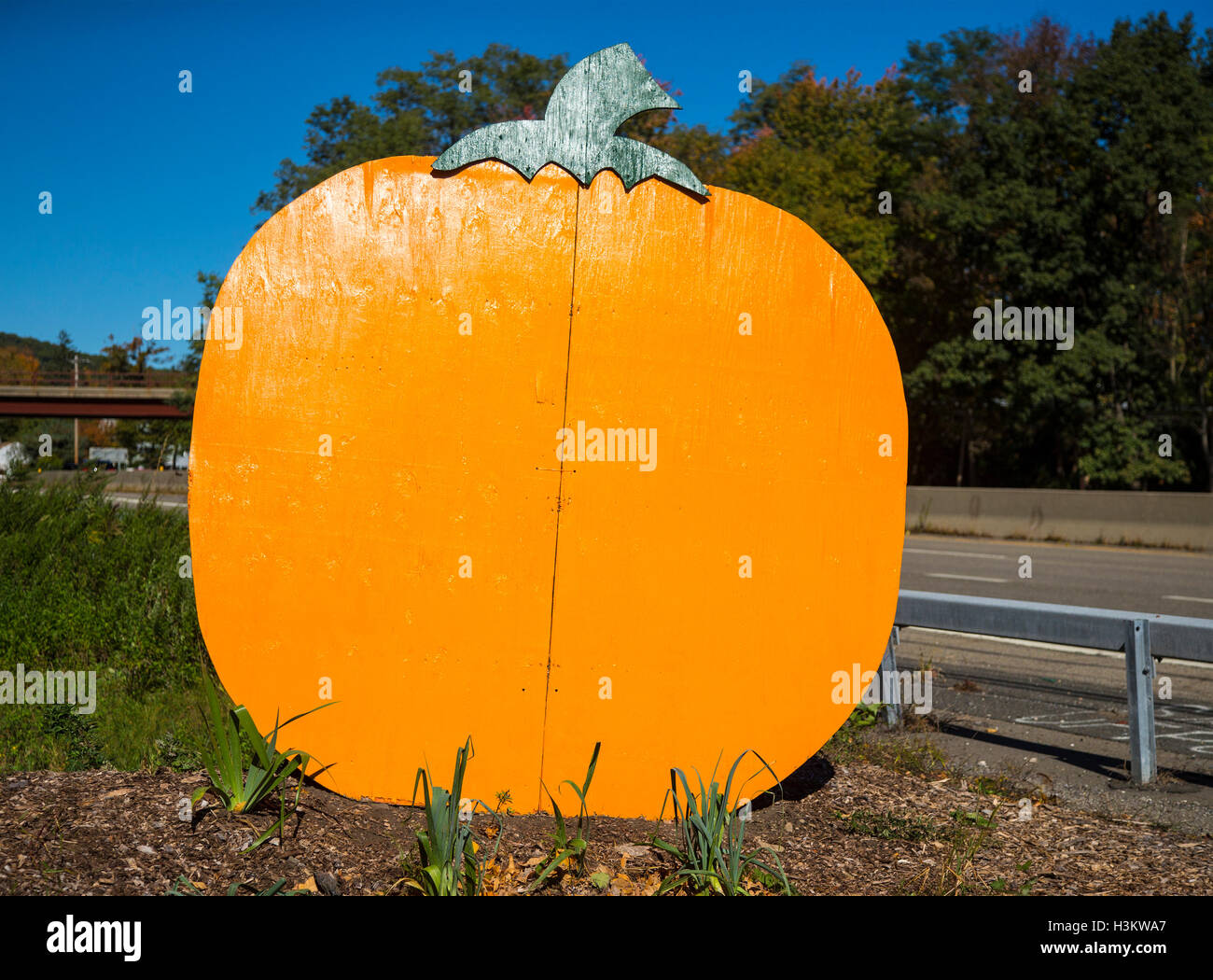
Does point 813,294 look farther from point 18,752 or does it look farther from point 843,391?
point 18,752

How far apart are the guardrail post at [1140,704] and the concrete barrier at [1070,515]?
1397 centimetres

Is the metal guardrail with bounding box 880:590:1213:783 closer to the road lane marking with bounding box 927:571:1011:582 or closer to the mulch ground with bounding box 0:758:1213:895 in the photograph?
the mulch ground with bounding box 0:758:1213:895

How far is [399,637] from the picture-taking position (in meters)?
3.43

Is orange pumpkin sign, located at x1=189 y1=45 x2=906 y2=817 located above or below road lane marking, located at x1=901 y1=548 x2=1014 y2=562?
above

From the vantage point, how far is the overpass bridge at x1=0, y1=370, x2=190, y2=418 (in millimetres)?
38031

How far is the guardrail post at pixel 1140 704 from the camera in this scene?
478 centimetres

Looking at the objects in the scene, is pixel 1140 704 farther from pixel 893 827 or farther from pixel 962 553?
pixel 962 553

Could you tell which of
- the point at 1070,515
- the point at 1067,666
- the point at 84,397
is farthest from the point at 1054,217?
the point at 84,397

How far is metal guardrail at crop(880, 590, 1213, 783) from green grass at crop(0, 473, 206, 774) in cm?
366

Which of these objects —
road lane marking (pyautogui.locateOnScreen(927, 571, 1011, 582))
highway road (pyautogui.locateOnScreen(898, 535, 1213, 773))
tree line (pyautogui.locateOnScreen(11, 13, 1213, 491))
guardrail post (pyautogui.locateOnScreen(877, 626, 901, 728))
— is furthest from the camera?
tree line (pyautogui.locateOnScreen(11, 13, 1213, 491))

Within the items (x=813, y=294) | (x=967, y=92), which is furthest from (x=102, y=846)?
(x=967, y=92)

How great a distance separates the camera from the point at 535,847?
10.5 ft

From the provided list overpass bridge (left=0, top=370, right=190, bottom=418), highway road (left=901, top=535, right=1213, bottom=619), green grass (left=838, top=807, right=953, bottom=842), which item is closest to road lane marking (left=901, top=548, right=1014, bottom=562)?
highway road (left=901, top=535, right=1213, bottom=619)

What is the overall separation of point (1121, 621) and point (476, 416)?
11.2 ft
